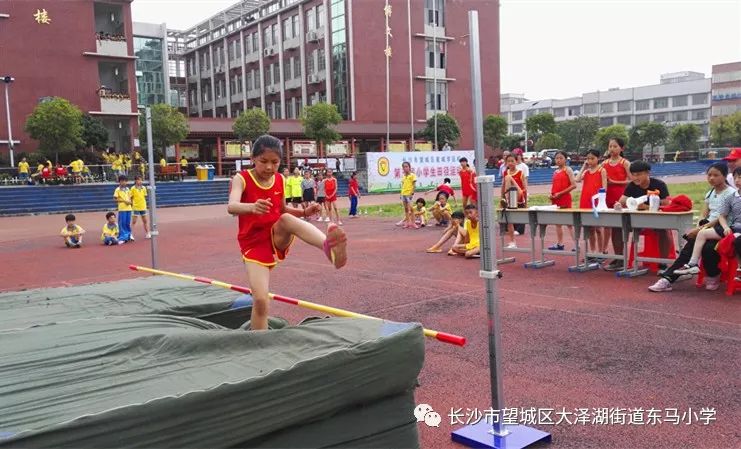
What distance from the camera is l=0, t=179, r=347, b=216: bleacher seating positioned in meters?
23.9

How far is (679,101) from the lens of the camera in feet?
256

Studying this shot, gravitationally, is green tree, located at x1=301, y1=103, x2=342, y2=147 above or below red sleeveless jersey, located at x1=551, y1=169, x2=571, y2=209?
above

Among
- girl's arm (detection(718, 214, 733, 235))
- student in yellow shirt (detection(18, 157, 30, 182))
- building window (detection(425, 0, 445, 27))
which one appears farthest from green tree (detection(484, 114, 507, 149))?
girl's arm (detection(718, 214, 733, 235))

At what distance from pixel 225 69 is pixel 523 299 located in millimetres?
56760

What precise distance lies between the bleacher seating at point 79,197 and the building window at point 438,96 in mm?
21997

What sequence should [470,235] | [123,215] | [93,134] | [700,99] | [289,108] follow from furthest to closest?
[700,99], [289,108], [93,134], [123,215], [470,235]

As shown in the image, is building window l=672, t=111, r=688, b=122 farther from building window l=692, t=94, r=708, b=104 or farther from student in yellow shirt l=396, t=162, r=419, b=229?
student in yellow shirt l=396, t=162, r=419, b=229

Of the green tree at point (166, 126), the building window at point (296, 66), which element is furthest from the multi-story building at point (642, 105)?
the green tree at point (166, 126)

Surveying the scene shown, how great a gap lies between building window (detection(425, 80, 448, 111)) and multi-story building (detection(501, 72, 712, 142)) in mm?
26939

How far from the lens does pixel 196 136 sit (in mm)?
39719

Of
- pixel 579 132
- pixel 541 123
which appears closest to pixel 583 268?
pixel 541 123

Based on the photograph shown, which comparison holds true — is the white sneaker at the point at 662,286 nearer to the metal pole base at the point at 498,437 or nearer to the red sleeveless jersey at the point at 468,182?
the metal pole base at the point at 498,437

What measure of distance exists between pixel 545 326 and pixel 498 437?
2.52 m
